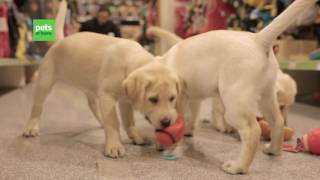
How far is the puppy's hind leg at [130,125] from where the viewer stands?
1.55 meters

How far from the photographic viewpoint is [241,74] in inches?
46.1

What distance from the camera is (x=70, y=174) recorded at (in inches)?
45.9

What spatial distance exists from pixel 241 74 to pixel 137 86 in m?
0.34

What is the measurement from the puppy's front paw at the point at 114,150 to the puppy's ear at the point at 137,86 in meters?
0.18

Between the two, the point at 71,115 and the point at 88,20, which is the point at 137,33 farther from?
the point at 71,115

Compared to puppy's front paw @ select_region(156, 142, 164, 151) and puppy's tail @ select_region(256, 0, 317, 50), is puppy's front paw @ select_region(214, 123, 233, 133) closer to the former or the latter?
puppy's front paw @ select_region(156, 142, 164, 151)

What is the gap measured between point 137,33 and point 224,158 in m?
3.27

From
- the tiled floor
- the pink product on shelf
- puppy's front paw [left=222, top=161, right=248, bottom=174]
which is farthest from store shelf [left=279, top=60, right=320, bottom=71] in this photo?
the pink product on shelf

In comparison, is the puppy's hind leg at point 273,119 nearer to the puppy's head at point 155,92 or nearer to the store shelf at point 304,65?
the puppy's head at point 155,92

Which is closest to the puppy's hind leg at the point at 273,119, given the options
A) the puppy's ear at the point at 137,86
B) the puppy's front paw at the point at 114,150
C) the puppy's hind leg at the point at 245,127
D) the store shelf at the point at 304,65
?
the puppy's hind leg at the point at 245,127

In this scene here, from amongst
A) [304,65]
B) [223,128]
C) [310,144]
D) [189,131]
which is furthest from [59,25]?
[304,65]

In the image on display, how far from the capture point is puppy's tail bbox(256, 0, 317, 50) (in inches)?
45.2

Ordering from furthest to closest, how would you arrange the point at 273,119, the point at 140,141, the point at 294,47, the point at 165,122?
1. the point at 294,47
2. the point at 140,141
3. the point at 273,119
4. the point at 165,122

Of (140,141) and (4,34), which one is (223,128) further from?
(4,34)
